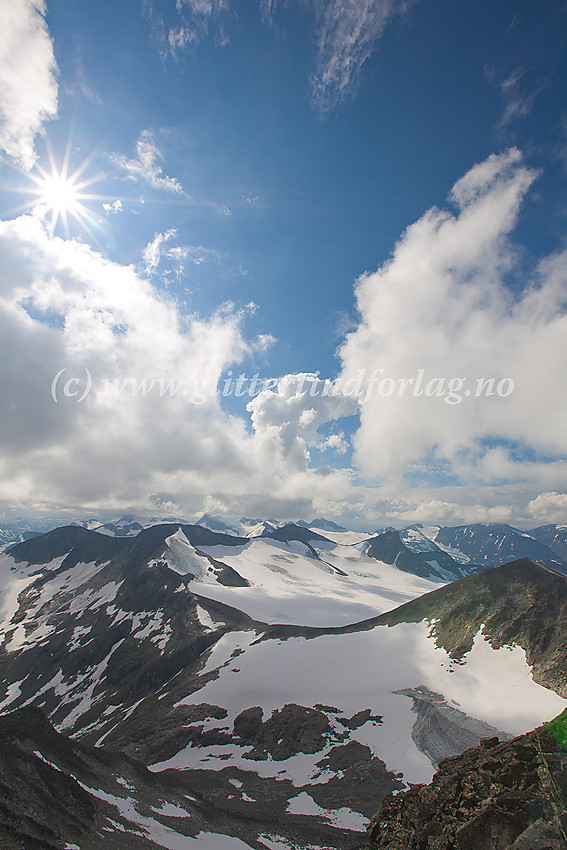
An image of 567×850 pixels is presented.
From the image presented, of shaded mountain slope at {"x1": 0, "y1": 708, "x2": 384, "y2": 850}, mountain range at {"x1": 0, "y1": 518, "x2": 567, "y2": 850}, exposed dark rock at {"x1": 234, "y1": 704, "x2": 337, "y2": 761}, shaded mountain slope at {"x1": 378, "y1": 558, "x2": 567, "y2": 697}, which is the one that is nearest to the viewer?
shaded mountain slope at {"x1": 0, "y1": 708, "x2": 384, "y2": 850}

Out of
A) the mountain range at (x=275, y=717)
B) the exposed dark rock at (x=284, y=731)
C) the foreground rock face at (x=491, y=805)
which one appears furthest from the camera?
the exposed dark rock at (x=284, y=731)

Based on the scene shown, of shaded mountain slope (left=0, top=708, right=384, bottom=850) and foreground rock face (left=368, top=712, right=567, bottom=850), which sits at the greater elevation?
foreground rock face (left=368, top=712, right=567, bottom=850)

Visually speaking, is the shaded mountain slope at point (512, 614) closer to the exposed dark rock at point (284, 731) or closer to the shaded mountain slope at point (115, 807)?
the exposed dark rock at point (284, 731)

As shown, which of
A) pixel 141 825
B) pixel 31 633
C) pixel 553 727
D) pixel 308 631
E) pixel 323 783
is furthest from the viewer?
pixel 31 633

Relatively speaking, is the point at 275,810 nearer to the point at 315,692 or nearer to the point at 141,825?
the point at 141,825

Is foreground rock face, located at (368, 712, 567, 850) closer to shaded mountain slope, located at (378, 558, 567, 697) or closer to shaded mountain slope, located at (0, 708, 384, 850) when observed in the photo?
shaded mountain slope, located at (0, 708, 384, 850)

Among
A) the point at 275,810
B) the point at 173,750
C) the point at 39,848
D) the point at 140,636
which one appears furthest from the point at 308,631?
the point at 39,848

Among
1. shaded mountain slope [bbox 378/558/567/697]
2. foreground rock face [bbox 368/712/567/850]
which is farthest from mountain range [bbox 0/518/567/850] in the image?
foreground rock face [bbox 368/712/567/850]

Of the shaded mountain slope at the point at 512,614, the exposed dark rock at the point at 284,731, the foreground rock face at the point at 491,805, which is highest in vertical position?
the shaded mountain slope at the point at 512,614

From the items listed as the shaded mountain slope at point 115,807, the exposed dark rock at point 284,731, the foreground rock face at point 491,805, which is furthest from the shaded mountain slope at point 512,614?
the foreground rock face at point 491,805
